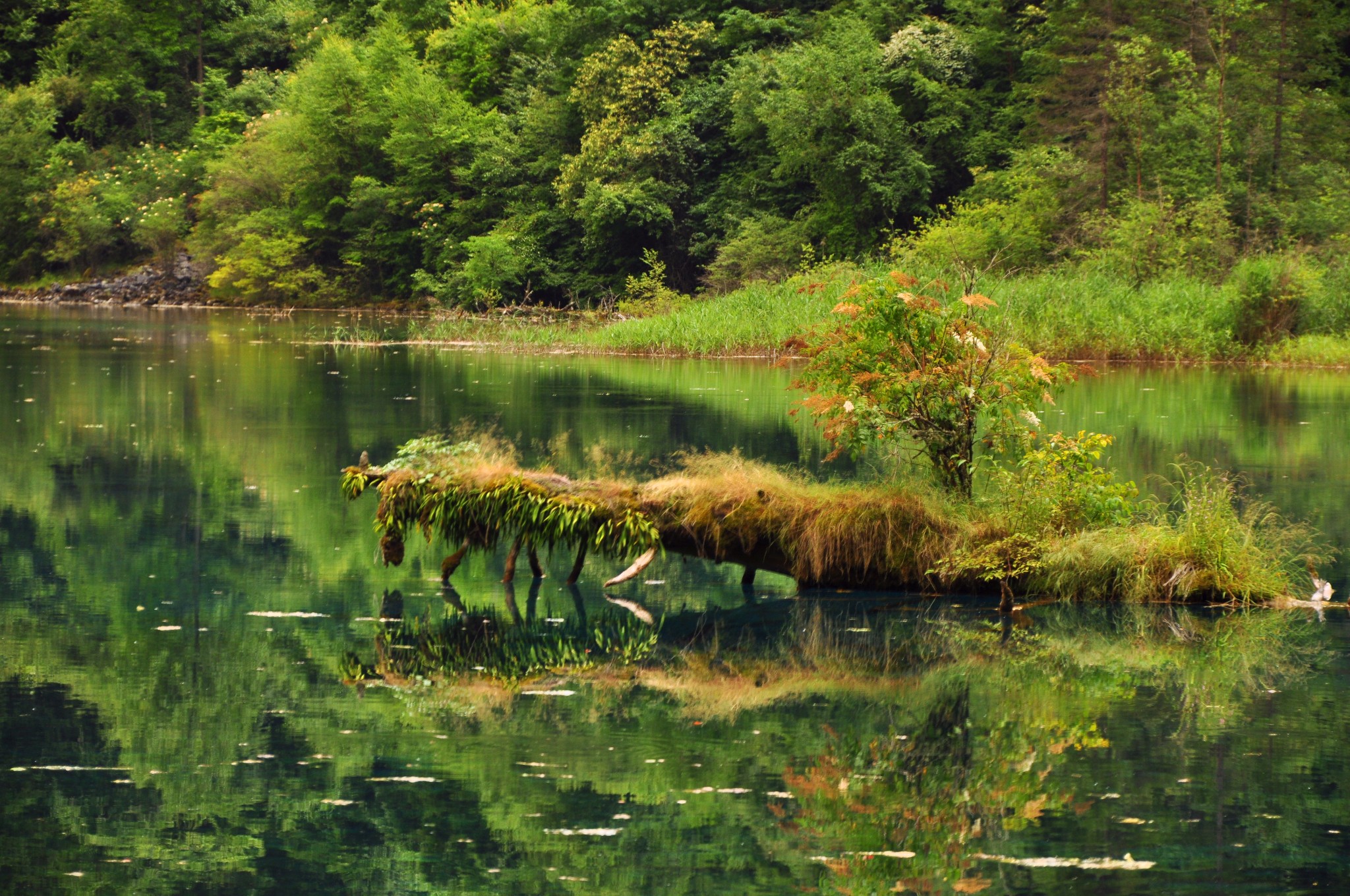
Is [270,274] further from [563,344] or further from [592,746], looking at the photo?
[592,746]

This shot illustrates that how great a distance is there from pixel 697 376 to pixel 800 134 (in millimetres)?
21167

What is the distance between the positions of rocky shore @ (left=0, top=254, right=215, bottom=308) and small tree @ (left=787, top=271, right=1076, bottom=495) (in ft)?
197

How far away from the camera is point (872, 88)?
165ft

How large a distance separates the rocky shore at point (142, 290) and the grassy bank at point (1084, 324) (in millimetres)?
32271

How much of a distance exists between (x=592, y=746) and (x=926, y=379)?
5115mm

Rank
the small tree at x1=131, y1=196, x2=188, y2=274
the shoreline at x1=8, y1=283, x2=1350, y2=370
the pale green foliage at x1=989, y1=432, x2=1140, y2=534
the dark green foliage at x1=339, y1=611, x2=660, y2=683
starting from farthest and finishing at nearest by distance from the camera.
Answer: the small tree at x1=131, y1=196, x2=188, y2=274 < the shoreline at x1=8, y1=283, x2=1350, y2=370 < the pale green foliage at x1=989, y1=432, x2=1140, y2=534 < the dark green foliage at x1=339, y1=611, x2=660, y2=683

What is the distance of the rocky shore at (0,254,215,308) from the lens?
69.8m

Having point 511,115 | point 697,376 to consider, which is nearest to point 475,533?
point 697,376

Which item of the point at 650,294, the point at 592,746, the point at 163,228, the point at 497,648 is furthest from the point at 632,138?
the point at 592,746

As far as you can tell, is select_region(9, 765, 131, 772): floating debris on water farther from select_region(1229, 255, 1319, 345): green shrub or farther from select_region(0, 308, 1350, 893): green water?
select_region(1229, 255, 1319, 345): green shrub

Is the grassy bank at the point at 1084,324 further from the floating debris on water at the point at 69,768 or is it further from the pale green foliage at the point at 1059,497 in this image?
the floating debris on water at the point at 69,768

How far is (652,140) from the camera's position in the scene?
55000 millimetres

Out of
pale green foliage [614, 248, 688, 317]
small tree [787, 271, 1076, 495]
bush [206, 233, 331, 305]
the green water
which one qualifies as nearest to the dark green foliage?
the green water

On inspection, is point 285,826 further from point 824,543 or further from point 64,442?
point 64,442
